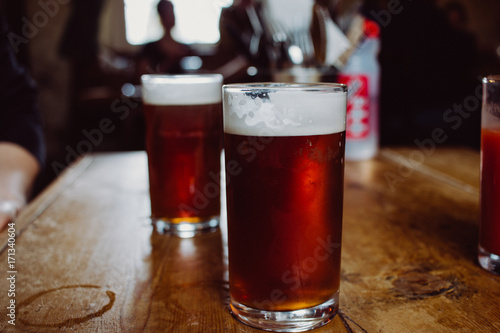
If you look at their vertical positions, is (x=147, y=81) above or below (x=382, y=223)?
above

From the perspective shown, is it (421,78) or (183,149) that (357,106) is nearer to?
(183,149)

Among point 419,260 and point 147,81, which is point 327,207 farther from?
point 147,81

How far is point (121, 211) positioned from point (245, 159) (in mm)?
574

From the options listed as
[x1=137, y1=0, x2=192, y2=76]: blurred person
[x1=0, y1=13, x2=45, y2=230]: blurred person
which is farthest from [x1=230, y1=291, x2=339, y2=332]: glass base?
[x1=137, y1=0, x2=192, y2=76]: blurred person

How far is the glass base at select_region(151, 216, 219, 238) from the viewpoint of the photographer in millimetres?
855

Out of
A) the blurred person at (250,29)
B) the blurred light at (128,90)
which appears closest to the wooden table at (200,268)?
the blurred person at (250,29)

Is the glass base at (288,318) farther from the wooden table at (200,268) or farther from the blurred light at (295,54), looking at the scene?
the blurred light at (295,54)

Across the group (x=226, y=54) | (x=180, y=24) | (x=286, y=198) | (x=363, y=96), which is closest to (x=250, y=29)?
(x=363, y=96)

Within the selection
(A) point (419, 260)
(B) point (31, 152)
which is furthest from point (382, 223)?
(B) point (31, 152)

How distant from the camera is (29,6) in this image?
21.3ft

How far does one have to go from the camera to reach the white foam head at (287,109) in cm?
48

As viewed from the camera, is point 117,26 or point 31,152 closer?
point 31,152

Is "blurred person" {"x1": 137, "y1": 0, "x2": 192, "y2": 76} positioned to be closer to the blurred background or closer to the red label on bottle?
the blurred background

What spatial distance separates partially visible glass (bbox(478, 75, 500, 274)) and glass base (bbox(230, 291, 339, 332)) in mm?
262
